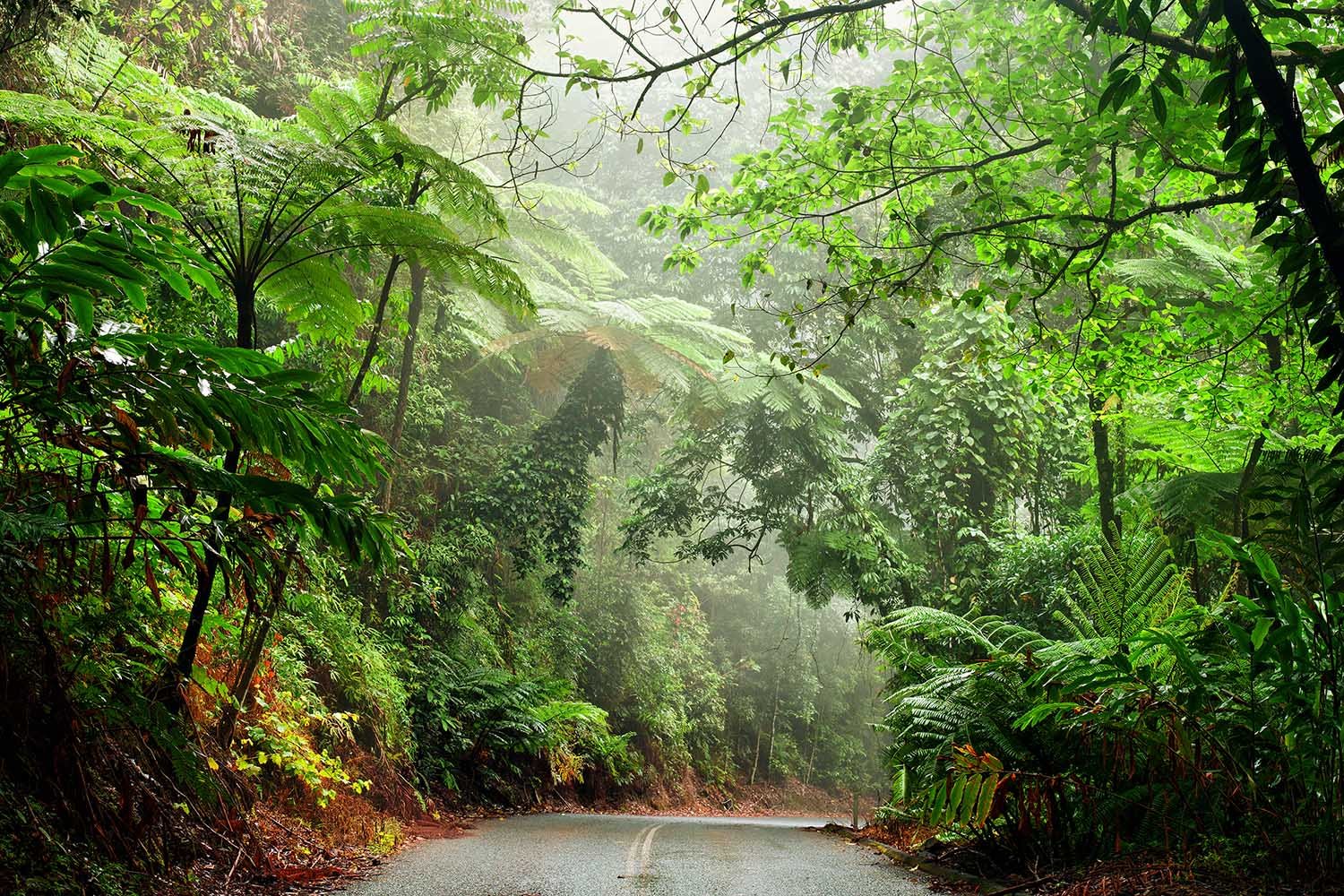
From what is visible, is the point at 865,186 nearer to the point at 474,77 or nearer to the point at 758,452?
the point at 474,77

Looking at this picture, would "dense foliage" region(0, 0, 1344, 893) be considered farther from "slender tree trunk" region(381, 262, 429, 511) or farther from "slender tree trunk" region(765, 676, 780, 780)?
"slender tree trunk" region(765, 676, 780, 780)

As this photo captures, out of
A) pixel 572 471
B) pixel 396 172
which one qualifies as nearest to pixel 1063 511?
pixel 572 471

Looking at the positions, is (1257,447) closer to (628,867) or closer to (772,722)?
(628,867)

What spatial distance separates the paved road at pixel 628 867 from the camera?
14.6ft

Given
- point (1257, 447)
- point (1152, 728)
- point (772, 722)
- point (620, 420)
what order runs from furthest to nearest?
point (772, 722) → point (620, 420) → point (1257, 447) → point (1152, 728)

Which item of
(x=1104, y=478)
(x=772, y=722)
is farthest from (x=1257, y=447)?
(x=772, y=722)

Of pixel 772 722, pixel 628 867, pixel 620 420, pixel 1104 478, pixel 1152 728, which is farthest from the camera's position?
pixel 772 722

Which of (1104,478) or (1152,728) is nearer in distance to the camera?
(1152,728)

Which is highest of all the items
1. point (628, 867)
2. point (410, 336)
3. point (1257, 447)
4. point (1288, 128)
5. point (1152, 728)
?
point (410, 336)

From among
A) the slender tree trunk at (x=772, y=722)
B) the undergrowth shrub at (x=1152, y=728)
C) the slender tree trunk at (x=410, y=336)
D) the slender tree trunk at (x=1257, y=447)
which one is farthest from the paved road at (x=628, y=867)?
the slender tree trunk at (x=772, y=722)

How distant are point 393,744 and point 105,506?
6250mm

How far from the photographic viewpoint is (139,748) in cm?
328

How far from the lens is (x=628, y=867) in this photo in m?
5.43

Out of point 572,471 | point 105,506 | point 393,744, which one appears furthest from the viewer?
point 572,471
